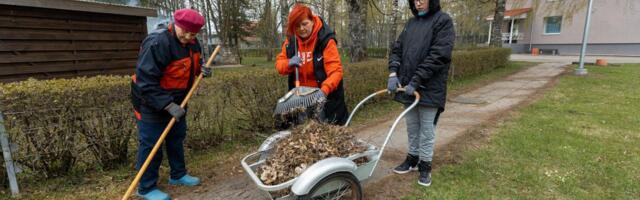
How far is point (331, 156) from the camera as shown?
2387mm

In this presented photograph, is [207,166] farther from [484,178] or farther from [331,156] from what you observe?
[484,178]

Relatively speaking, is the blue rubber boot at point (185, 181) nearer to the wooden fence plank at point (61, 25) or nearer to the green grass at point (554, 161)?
the green grass at point (554, 161)

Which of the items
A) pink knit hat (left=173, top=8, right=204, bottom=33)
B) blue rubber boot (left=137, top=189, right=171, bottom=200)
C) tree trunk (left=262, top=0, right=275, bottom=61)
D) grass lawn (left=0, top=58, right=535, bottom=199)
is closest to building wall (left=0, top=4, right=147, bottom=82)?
grass lawn (left=0, top=58, right=535, bottom=199)

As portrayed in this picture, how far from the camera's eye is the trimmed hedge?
2.84 m

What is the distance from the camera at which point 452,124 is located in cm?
532

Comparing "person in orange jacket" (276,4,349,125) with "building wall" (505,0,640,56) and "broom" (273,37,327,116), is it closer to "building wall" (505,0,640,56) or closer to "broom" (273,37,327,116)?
"broom" (273,37,327,116)

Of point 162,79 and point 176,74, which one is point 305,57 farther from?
point 162,79

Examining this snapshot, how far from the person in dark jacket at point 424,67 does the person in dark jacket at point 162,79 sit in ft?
5.49

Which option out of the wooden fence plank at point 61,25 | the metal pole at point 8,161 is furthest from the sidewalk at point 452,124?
the wooden fence plank at point 61,25

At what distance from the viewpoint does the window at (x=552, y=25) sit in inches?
1008

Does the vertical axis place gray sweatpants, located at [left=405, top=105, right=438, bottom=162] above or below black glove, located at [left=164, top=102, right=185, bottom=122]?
below

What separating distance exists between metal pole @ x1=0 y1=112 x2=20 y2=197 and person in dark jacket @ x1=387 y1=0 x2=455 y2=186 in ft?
10.5

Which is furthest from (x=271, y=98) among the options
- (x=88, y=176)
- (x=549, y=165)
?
(x=549, y=165)

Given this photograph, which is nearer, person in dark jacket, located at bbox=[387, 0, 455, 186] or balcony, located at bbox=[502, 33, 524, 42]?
person in dark jacket, located at bbox=[387, 0, 455, 186]
